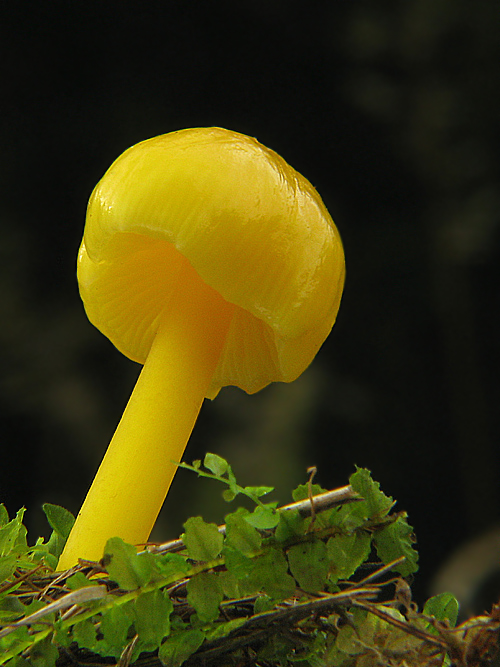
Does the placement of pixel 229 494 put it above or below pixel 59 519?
above

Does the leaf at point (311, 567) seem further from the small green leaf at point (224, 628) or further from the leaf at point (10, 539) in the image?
the leaf at point (10, 539)

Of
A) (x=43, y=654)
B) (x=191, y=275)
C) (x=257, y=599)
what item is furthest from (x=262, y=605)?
(x=191, y=275)

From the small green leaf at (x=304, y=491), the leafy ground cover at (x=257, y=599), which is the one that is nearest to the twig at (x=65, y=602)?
the leafy ground cover at (x=257, y=599)

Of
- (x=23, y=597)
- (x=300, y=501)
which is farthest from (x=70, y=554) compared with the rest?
(x=300, y=501)

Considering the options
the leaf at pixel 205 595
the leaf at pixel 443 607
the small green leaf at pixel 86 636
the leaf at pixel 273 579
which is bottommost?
the small green leaf at pixel 86 636

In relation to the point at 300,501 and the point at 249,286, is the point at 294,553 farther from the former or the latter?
the point at 249,286

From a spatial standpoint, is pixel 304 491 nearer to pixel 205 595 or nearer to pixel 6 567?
pixel 205 595
